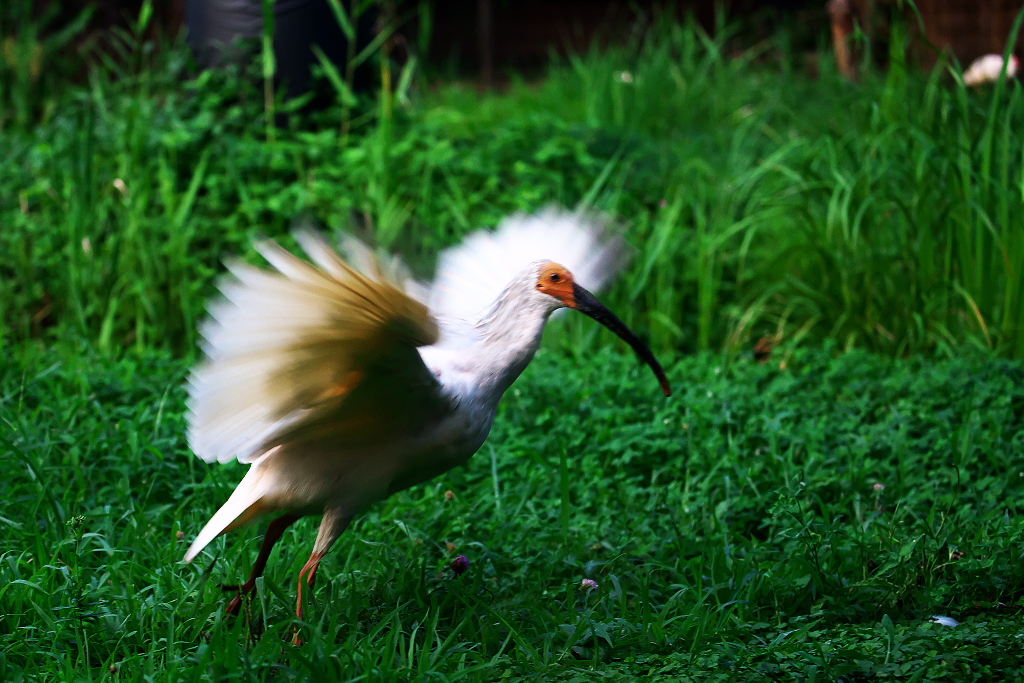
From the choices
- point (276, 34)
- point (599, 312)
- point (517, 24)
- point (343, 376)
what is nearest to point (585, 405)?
point (599, 312)

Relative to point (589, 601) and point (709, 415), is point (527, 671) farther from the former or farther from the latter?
point (709, 415)

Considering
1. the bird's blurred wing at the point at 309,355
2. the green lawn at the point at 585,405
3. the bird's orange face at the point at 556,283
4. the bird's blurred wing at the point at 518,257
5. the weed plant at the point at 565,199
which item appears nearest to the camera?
the bird's blurred wing at the point at 309,355

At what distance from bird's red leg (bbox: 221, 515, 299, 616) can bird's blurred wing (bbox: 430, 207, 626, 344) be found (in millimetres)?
753

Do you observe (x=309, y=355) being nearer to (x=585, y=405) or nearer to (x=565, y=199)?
(x=585, y=405)

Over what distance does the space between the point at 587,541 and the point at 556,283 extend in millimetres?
872

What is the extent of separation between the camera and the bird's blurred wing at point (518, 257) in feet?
9.36

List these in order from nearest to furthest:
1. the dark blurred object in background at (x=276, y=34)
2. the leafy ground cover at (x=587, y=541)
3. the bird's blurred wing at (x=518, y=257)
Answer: the leafy ground cover at (x=587, y=541)
the bird's blurred wing at (x=518, y=257)
the dark blurred object in background at (x=276, y=34)

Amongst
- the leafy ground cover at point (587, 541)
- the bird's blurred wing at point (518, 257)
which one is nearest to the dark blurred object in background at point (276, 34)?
→ the leafy ground cover at point (587, 541)

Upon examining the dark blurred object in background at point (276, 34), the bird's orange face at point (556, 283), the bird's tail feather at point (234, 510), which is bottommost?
the bird's tail feather at point (234, 510)

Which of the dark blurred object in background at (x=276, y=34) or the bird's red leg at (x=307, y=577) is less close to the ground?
the dark blurred object in background at (x=276, y=34)

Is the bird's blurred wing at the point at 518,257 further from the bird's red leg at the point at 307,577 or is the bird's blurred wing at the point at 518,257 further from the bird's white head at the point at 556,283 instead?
the bird's red leg at the point at 307,577

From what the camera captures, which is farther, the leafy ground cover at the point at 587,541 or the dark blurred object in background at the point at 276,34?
the dark blurred object in background at the point at 276,34

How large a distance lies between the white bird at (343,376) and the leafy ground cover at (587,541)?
270 mm

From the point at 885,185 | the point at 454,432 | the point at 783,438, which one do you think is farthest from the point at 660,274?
the point at 454,432
